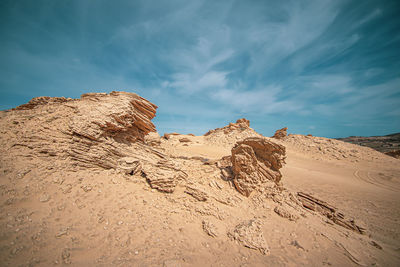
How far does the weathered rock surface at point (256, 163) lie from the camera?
7.39 m

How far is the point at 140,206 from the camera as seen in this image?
4.95m

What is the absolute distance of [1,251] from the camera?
8.73 feet

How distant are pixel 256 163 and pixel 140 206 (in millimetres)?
5876

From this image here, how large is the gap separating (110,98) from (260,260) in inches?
348

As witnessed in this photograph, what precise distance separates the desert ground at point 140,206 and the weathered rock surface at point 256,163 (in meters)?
0.05

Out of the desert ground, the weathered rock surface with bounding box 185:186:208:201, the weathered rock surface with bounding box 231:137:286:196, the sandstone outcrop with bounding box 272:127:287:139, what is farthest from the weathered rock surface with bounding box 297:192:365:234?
the sandstone outcrop with bounding box 272:127:287:139

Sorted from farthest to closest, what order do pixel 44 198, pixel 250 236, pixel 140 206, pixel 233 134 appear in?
1. pixel 233 134
2. pixel 140 206
3. pixel 250 236
4. pixel 44 198

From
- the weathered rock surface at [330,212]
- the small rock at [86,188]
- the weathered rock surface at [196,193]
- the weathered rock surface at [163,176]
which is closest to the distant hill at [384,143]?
the weathered rock surface at [330,212]

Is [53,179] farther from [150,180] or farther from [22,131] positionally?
[150,180]

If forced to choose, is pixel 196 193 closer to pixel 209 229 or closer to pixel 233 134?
pixel 209 229

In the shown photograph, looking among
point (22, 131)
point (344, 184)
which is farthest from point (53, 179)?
point (344, 184)

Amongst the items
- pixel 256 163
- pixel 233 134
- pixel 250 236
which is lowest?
pixel 250 236

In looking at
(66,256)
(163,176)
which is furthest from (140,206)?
(66,256)

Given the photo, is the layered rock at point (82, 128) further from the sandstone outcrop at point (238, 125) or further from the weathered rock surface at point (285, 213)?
the sandstone outcrop at point (238, 125)
